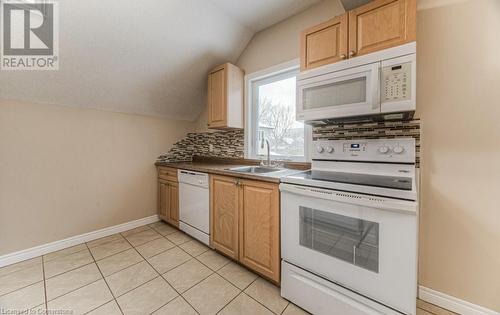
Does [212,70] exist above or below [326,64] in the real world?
above

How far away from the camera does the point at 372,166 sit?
1593 mm

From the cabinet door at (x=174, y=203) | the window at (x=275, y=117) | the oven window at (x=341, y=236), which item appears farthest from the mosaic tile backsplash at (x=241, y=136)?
the oven window at (x=341, y=236)

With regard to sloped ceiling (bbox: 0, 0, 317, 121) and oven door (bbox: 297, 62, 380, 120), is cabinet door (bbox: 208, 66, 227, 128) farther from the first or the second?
oven door (bbox: 297, 62, 380, 120)

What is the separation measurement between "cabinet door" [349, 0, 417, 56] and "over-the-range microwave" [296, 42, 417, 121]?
0.20ft

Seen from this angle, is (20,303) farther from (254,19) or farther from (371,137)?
(254,19)

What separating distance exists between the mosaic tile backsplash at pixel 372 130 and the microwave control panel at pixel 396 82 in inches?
14.5

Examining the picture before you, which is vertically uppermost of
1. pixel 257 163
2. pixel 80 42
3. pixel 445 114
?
pixel 80 42

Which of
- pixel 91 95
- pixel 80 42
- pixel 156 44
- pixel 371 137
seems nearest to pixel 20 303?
pixel 91 95

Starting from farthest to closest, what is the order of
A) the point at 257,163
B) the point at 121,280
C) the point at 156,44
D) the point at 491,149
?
the point at 257,163, the point at 156,44, the point at 121,280, the point at 491,149

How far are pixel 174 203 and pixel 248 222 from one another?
1.35 metres

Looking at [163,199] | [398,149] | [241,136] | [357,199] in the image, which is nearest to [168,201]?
[163,199]

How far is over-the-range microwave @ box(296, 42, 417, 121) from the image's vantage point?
1.25 meters

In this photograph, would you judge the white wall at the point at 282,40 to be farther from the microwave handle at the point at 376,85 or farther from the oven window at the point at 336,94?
the microwave handle at the point at 376,85

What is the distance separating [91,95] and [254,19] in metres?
2.06
